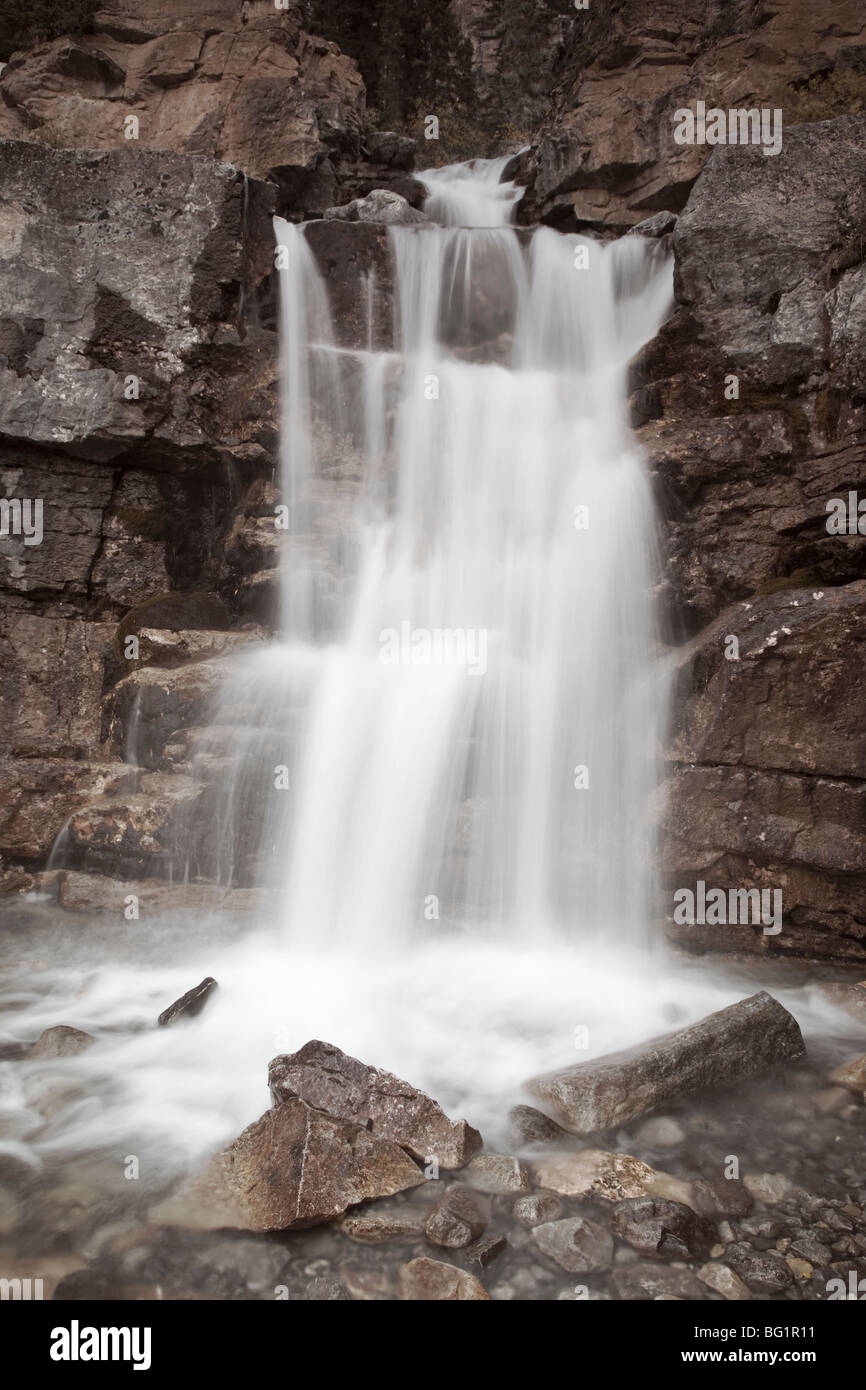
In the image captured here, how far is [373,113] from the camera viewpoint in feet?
67.9

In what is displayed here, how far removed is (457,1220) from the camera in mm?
3768

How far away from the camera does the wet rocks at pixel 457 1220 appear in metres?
3.71

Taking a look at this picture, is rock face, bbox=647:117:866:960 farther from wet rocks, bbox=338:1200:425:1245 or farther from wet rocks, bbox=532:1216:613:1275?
wet rocks, bbox=338:1200:425:1245

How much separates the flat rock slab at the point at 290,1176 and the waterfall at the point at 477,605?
3090 mm

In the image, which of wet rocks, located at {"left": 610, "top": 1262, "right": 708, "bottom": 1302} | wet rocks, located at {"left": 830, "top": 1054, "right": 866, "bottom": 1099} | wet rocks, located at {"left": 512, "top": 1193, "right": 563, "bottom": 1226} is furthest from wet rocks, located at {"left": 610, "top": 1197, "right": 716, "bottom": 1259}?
wet rocks, located at {"left": 830, "top": 1054, "right": 866, "bottom": 1099}

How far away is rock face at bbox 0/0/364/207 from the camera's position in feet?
52.5

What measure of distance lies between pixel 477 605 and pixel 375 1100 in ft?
21.1

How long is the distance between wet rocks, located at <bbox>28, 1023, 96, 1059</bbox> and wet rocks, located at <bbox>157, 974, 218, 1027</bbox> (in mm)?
515

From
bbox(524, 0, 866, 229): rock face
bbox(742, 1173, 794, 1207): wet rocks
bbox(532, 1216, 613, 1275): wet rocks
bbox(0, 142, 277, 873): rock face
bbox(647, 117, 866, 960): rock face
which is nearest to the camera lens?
bbox(532, 1216, 613, 1275): wet rocks

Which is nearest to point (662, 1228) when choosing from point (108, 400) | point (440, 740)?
point (440, 740)

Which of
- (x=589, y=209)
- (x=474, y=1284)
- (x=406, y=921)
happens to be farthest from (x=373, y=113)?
(x=474, y=1284)

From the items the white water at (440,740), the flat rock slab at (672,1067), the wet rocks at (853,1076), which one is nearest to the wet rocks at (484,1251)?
the white water at (440,740)

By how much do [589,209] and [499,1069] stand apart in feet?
51.6
